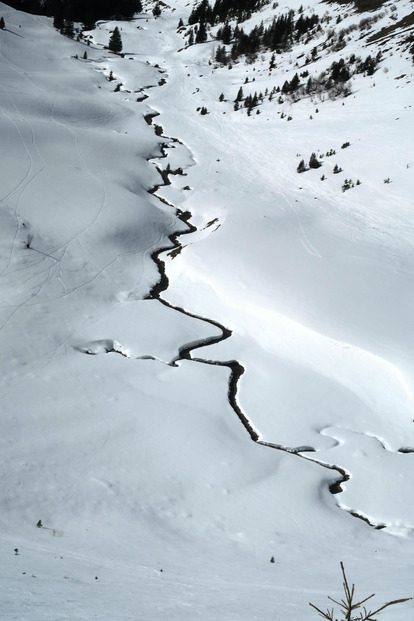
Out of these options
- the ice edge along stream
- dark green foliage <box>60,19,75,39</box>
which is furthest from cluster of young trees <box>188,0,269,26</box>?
the ice edge along stream

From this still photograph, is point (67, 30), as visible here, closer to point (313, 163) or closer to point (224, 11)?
point (224, 11)

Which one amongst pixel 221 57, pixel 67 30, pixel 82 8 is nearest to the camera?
pixel 221 57

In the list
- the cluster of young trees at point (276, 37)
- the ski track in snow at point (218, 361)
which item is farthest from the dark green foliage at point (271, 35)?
the ski track in snow at point (218, 361)

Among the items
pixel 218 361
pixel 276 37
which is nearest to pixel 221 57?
pixel 276 37

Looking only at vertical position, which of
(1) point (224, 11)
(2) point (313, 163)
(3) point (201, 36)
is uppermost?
(1) point (224, 11)

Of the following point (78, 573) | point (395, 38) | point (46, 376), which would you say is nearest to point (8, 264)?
point (46, 376)

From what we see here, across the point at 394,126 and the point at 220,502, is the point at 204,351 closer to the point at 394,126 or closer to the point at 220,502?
the point at 220,502
